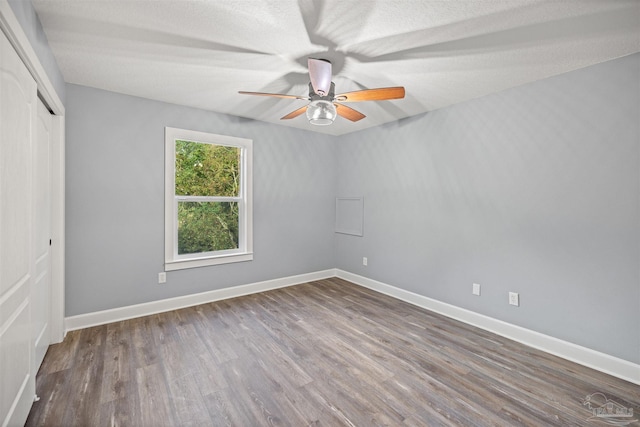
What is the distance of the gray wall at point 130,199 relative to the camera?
2.88 m

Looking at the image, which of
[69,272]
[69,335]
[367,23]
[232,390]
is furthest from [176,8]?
[69,335]

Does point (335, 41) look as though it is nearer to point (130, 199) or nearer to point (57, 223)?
point (130, 199)

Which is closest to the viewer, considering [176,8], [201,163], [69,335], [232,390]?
[176,8]

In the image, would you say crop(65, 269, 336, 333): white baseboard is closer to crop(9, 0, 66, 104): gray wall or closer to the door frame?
the door frame

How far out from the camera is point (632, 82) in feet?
7.11

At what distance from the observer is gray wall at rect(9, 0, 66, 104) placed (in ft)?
4.96

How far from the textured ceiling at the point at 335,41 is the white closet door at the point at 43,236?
0.62m

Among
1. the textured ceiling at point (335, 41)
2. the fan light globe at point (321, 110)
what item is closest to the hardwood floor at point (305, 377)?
the fan light globe at point (321, 110)

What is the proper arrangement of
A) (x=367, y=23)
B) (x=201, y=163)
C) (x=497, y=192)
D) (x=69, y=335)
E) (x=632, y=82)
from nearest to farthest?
(x=367, y=23)
(x=632, y=82)
(x=69, y=335)
(x=497, y=192)
(x=201, y=163)

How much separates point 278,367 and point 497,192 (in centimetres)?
263

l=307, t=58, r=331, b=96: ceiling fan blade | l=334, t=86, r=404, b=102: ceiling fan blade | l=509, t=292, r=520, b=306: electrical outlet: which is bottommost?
l=509, t=292, r=520, b=306: electrical outlet

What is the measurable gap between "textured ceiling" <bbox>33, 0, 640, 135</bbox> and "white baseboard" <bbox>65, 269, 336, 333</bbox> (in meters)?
2.31

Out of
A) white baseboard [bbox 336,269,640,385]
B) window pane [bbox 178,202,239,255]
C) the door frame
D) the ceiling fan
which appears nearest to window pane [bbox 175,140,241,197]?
window pane [bbox 178,202,239,255]

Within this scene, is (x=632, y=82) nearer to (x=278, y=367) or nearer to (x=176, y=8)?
(x=176, y=8)
